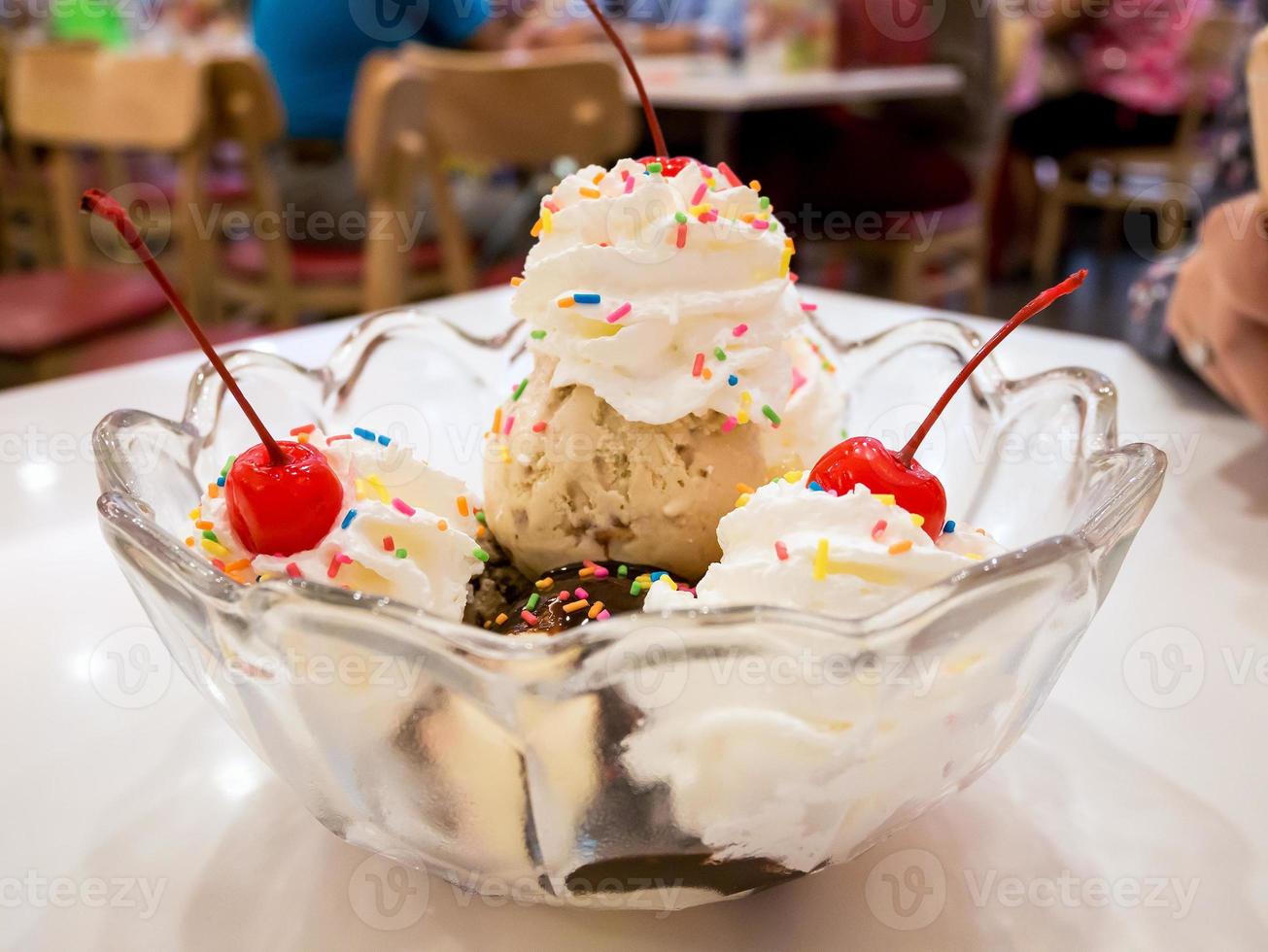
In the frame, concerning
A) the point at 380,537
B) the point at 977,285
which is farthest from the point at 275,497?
the point at 977,285

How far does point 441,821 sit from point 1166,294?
41.2 inches

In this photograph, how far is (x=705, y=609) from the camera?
43cm

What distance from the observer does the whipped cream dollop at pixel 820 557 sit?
54cm

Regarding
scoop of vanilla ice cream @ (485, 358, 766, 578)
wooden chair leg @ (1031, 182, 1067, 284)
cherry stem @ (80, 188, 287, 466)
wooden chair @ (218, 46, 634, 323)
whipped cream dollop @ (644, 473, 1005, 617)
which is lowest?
wooden chair leg @ (1031, 182, 1067, 284)

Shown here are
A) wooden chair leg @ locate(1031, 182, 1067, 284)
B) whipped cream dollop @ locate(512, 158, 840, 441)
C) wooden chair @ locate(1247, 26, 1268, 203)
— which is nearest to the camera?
whipped cream dollop @ locate(512, 158, 840, 441)

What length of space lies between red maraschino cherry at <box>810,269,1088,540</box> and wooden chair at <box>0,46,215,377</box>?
1.67 metres

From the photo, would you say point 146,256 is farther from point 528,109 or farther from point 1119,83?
point 1119,83

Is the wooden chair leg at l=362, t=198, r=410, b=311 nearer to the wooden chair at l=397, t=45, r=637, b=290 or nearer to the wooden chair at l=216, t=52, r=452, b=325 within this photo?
the wooden chair at l=216, t=52, r=452, b=325

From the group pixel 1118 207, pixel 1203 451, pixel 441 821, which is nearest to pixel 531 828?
pixel 441 821

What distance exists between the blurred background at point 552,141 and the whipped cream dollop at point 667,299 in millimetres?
678

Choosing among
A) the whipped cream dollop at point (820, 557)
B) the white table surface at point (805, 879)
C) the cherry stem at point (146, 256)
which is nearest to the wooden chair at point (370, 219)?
the white table surface at point (805, 879)

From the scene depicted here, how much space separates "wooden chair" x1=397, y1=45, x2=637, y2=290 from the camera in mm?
2217

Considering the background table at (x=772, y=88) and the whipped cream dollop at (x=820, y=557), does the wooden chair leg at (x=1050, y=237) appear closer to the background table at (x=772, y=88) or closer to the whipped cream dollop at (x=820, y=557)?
the background table at (x=772, y=88)

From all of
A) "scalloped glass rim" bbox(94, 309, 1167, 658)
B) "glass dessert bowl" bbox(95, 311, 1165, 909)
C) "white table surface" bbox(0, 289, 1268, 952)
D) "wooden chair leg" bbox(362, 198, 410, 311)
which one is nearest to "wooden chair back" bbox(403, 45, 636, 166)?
"wooden chair leg" bbox(362, 198, 410, 311)
